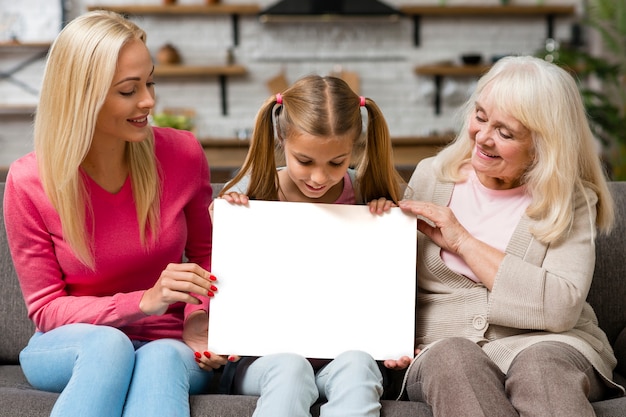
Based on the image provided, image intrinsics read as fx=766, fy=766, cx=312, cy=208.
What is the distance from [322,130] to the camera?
1.60 m

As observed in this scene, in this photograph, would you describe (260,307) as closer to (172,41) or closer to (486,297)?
(486,297)

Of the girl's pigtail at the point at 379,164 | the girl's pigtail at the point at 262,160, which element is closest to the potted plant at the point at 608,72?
the girl's pigtail at the point at 379,164

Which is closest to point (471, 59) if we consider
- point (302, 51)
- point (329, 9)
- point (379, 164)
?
point (329, 9)

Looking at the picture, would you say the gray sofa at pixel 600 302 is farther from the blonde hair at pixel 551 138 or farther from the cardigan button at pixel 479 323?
the cardigan button at pixel 479 323

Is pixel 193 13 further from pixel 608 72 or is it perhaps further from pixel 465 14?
pixel 608 72

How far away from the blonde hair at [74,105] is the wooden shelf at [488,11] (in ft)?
13.6

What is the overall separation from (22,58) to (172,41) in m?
1.09

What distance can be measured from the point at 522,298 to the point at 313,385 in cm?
48

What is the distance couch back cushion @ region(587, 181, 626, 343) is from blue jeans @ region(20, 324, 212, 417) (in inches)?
41.6

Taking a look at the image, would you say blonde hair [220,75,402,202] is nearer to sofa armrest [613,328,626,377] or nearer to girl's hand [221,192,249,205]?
girl's hand [221,192,249,205]

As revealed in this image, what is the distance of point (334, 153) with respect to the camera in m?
1.62

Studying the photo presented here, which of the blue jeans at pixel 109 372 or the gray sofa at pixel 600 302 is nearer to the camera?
the blue jeans at pixel 109 372

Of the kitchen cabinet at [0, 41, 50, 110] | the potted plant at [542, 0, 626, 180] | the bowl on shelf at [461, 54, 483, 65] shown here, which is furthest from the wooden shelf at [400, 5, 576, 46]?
the kitchen cabinet at [0, 41, 50, 110]

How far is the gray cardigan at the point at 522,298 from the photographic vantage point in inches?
64.2
